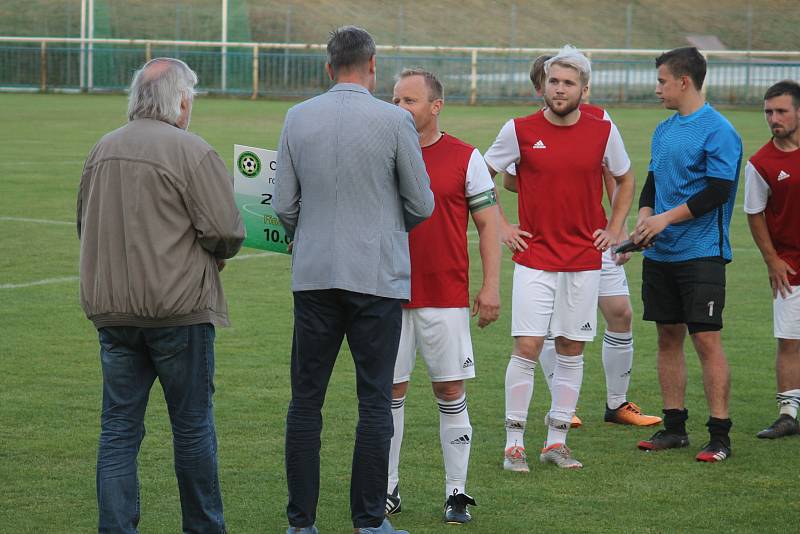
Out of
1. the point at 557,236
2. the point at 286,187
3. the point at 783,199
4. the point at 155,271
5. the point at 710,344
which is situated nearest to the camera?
the point at 155,271

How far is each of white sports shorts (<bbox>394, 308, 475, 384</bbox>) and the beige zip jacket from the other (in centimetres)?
115

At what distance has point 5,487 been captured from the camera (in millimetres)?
6070

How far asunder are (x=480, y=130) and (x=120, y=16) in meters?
28.6

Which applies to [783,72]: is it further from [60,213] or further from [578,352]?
[578,352]

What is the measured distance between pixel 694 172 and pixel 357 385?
248 centimetres

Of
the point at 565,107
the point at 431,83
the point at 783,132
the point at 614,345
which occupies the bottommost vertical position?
the point at 614,345

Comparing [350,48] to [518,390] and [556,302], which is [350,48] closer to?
[556,302]

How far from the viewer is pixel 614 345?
7.73 metres

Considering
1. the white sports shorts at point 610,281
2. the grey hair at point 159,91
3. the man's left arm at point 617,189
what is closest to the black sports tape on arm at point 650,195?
the man's left arm at point 617,189

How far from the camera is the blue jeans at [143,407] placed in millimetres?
4938

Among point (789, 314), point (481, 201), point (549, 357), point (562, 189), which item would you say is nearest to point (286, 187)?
point (481, 201)

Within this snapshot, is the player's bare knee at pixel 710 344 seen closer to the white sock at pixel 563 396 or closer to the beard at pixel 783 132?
the white sock at pixel 563 396

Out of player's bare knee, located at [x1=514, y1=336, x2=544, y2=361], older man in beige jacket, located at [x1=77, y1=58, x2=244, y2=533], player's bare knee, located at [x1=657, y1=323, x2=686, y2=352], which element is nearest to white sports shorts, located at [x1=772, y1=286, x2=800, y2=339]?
player's bare knee, located at [x1=657, y1=323, x2=686, y2=352]

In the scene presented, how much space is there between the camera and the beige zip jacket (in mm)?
4789
